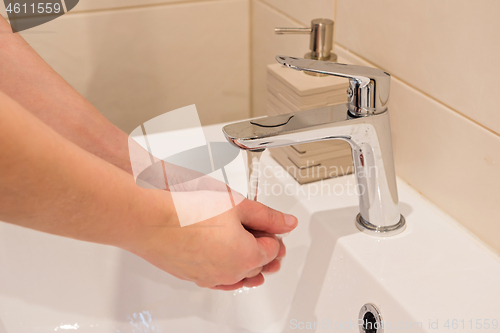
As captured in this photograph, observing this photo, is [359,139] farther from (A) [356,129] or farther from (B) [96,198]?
(B) [96,198]

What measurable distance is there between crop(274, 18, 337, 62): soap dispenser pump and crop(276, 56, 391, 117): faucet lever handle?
12 centimetres

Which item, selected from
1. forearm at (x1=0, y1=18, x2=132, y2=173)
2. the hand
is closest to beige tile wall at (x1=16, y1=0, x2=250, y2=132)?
forearm at (x1=0, y1=18, x2=132, y2=173)

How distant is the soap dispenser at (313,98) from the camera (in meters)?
0.45

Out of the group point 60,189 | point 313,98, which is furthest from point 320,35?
point 60,189

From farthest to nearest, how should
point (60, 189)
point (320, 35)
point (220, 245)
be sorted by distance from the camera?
point (320, 35)
point (220, 245)
point (60, 189)

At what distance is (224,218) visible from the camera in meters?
0.37

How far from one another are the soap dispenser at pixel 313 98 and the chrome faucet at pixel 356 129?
0.26 ft

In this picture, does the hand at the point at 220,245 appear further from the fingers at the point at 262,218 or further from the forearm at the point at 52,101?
the forearm at the point at 52,101

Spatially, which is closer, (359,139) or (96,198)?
(96,198)

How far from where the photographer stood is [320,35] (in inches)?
18.2

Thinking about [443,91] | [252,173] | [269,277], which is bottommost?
[269,277]

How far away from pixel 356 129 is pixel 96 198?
0.69 ft

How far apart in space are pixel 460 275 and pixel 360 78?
18 cm

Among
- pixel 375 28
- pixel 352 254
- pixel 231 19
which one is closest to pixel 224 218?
pixel 352 254
